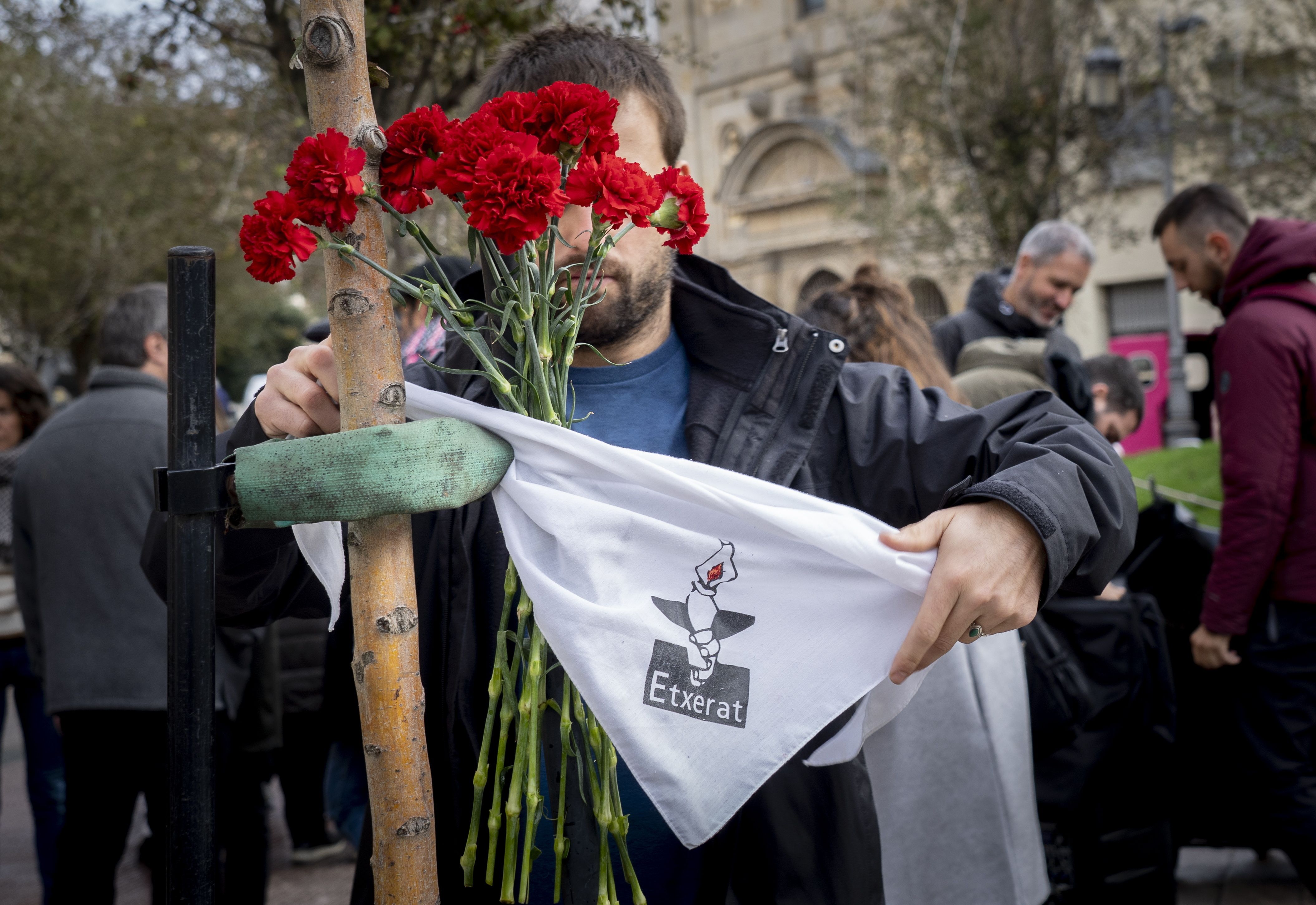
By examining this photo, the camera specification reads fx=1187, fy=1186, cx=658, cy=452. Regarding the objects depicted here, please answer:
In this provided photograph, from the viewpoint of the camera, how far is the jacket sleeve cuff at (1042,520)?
1509 millimetres

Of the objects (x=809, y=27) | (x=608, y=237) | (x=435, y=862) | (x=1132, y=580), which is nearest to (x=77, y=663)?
(x=435, y=862)

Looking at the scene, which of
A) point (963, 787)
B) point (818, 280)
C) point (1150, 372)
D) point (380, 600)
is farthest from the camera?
point (818, 280)

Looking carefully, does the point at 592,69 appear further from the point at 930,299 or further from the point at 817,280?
the point at 817,280

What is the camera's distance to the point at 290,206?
1365mm

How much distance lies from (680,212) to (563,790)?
0.78m

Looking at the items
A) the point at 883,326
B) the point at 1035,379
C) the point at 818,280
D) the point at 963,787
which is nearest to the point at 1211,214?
the point at 1035,379

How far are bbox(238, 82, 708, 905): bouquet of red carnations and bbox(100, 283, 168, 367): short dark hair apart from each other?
2.81 meters

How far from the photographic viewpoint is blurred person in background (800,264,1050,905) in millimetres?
2617

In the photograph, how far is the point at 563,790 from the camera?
1585mm

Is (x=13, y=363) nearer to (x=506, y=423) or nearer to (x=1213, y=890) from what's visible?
(x=506, y=423)

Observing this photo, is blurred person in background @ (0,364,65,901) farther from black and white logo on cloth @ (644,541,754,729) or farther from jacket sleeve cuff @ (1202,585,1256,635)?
jacket sleeve cuff @ (1202,585,1256,635)

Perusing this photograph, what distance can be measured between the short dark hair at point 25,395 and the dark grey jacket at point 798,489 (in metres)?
4.48

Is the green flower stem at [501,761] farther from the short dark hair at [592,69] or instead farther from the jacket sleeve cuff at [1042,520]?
the short dark hair at [592,69]

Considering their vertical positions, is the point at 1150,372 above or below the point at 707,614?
above
